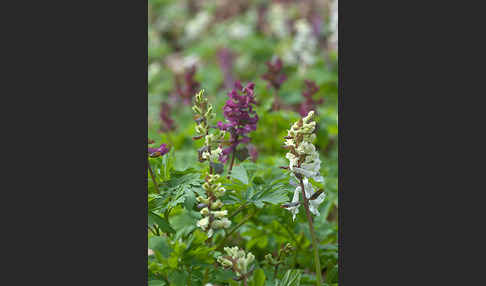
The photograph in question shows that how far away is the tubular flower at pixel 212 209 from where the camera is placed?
81.3 inches

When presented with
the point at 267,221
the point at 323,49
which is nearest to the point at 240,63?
the point at 323,49

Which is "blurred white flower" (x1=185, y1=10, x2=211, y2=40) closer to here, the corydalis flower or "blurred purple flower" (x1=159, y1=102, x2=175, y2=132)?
"blurred purple flower" (x1=159, y1=102, x2=175, y2=132)

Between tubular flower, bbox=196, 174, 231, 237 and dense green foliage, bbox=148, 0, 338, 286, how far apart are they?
5 centimetres

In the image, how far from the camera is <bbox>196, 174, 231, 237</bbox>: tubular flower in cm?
206

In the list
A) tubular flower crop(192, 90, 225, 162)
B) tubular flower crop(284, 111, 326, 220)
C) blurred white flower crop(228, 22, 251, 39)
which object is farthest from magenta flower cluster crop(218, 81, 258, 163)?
blurred white flower crop(228, 22, 251, 39)

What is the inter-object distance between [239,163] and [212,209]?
2.40 ft

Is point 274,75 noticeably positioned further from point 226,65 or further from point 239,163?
point 226,65

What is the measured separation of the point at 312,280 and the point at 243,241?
62 centimetres

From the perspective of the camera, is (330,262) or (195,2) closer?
(330,262)

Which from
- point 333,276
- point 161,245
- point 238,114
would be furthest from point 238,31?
point 161,245

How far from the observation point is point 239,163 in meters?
2.84

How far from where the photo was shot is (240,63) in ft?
23.4

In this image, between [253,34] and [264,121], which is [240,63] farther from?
[264,121]

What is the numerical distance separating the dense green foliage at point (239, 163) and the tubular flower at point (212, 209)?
0.05 m
